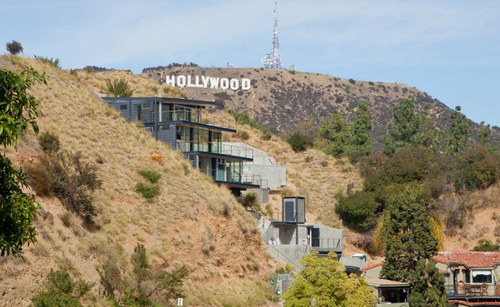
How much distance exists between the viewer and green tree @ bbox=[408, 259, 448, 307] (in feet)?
208

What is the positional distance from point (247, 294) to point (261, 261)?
23.6 feet

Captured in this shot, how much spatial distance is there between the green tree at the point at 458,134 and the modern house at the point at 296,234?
160 feet

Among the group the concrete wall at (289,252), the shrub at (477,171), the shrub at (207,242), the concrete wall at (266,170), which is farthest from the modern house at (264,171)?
the shrub at (207,242)

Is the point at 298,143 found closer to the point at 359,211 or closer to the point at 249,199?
the point at 359,211

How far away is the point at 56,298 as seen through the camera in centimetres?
4169

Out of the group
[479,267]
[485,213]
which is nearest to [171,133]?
[479,267]

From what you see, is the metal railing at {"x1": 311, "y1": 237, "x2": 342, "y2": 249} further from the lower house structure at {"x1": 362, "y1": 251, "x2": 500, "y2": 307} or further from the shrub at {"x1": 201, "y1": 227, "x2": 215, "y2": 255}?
the shrub at {"x1": 201, "y1": 227, "x2": 215, "y2": 255}

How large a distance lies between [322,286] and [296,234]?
24.5m

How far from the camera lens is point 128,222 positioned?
57.8 meters

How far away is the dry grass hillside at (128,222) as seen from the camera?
4788 centimetres

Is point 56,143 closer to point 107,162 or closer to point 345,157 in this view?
point 107,162

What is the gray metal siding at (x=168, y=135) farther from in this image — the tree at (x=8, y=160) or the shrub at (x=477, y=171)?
the tree at (x=8, y=160)

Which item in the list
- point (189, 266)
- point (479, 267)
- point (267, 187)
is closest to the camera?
point (189, 266)

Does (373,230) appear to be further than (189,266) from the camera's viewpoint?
Yes
